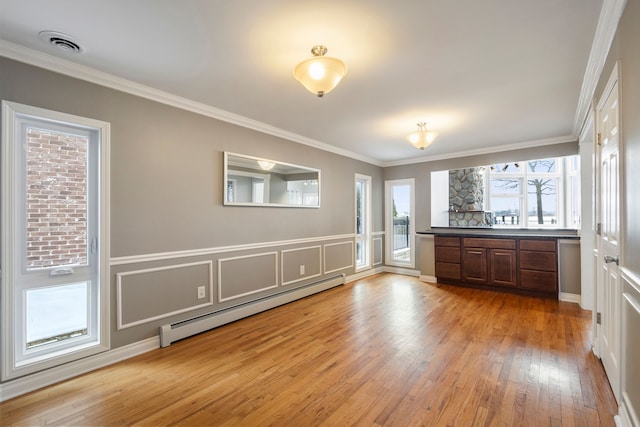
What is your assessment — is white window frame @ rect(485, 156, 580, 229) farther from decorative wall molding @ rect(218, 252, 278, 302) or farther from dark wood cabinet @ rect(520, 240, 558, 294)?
decorative wall molding @ rect(218, 252, 278, 302)

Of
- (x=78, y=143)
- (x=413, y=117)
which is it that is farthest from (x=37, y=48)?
(x=413, y=117)

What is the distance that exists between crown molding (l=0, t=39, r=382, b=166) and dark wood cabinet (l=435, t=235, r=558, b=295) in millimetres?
3494

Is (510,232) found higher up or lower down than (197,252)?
higher up

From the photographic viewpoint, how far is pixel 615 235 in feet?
6.11

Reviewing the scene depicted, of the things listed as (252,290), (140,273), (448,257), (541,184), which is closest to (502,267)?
(448,257)

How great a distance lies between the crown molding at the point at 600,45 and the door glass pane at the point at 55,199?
12.5 ft

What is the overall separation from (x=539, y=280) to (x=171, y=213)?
16.8ft

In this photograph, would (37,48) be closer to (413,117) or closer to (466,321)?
(413,117)

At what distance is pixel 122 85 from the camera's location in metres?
2.57

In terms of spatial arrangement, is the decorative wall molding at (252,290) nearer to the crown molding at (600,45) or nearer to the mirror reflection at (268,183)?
the mirror reflection at (268,183)

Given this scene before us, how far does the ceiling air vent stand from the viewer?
192 centimetres

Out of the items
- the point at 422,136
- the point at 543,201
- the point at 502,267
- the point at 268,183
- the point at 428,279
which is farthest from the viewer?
the point at 543,201

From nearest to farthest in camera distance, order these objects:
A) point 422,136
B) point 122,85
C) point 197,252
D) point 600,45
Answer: point 600,45 < point 122,85 < point 197,252 < point 422,136

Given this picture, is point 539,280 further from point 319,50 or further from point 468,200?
point 319,50
